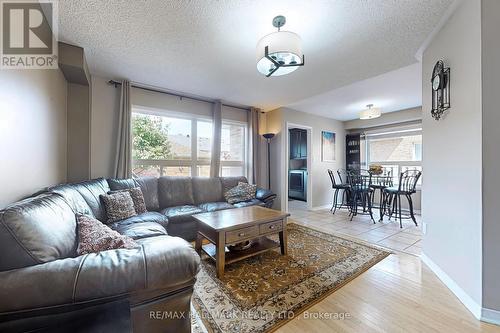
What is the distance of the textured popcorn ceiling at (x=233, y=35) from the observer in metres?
1.77

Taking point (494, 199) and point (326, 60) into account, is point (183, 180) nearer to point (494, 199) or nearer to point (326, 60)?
point (326, 60)

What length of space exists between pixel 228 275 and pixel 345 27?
267 cm

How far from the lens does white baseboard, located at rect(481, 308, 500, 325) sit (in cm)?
145

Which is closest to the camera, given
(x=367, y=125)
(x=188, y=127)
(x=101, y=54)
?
(x=101, y=54)

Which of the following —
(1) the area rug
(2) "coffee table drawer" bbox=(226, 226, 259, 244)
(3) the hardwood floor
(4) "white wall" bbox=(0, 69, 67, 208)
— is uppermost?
(4) "white wall" bbox=(0, 69, 67, 208)

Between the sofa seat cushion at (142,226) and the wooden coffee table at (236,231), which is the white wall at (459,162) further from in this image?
the sofa seat cushion at (142,226)

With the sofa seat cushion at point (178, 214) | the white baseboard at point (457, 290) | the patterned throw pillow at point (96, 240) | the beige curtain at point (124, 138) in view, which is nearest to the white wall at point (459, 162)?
the white baseboard at point (457, 290)

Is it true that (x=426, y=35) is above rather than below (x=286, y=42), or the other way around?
above

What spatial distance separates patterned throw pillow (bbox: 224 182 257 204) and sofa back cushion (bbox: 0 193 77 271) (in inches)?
103

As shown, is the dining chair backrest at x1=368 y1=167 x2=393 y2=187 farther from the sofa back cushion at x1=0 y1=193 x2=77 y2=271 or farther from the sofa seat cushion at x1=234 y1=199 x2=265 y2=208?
the sofa back cushion at x1=0 y1=193 x2=77 y2=271

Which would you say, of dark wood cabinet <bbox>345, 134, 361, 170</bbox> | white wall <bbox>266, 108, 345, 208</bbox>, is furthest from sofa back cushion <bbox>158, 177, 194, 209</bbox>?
dark wood cabinet <bbox>345, 134, 361, 170</bbox>

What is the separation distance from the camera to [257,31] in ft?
6.81

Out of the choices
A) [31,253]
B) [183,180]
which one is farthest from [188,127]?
[31,253]

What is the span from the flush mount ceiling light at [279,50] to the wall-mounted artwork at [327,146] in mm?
3891
